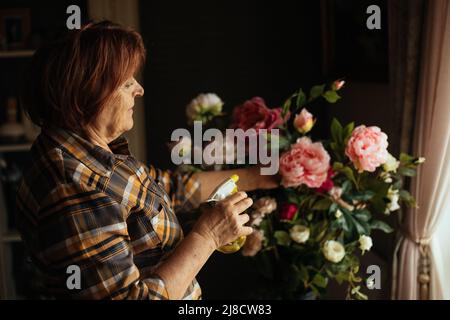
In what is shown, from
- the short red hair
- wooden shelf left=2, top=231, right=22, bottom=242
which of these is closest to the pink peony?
the short red hair

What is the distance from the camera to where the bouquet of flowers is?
1440mm

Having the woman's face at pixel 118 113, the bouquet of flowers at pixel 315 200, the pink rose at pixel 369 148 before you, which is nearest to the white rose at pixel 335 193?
the bouquet of flowers at pixel 315 200

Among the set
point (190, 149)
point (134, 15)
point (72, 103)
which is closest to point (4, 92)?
point (134, 15)

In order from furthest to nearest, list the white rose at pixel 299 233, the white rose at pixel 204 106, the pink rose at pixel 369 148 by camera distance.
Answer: the white rose at pixel 204 106, the white rose at pixel 299 233, the pink rose at pixel 369 148

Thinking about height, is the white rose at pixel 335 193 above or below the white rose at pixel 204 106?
below

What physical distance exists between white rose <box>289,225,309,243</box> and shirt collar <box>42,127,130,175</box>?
624mm

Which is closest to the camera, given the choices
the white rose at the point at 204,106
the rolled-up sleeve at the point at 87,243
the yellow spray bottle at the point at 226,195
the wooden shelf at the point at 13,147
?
the rolled-up sleeve at the point at 87,243

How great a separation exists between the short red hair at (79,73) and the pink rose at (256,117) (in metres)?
0.54

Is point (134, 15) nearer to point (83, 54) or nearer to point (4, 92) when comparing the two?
point (4, 92)

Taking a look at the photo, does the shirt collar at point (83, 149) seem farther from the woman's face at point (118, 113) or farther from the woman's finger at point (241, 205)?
the woman's finger at point (241, 205)

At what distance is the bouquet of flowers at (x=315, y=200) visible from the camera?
4.73ft

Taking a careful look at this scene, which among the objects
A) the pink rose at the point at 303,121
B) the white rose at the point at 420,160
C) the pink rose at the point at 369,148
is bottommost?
the white rose at the point at 420,160

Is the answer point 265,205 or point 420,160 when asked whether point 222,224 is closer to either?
point 265,205

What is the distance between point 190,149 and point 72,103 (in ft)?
2.07
